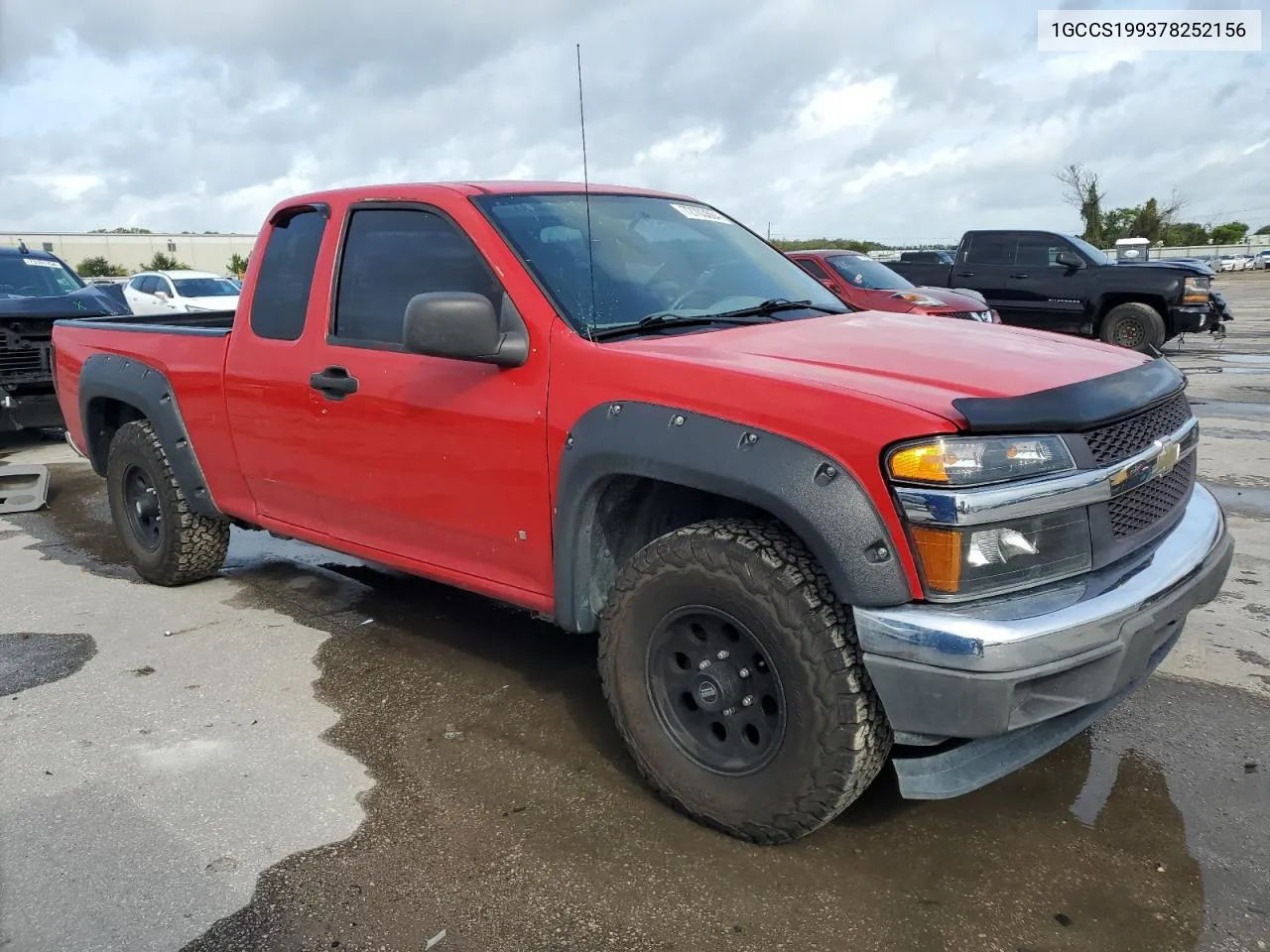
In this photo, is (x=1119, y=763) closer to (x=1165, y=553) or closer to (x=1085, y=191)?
(x=1165, y=553)

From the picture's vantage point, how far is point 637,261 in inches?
138

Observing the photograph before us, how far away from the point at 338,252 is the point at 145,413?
1.60 m

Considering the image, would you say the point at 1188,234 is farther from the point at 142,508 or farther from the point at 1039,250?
the point at 142,508

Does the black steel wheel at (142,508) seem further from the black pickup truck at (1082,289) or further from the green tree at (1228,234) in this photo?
the green tree at (1228,234)

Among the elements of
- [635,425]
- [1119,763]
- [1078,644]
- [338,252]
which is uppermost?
[338,252]

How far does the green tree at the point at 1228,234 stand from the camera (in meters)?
82.5

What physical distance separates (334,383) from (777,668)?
2.01 m

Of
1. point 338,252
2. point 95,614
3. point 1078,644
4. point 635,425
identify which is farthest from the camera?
point 95,614

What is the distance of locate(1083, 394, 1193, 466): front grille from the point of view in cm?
252

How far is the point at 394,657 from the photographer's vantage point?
165 inches

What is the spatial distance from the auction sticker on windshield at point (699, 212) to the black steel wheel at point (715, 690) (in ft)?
6.27

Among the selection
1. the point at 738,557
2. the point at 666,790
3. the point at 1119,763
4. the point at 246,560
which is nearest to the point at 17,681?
the point at 246,560

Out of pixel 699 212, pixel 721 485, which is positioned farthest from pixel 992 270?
pixel 721 485

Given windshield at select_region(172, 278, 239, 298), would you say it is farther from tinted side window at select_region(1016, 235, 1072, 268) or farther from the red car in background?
tinted side window at select_region(1016, 235, 1072, 268)
